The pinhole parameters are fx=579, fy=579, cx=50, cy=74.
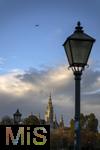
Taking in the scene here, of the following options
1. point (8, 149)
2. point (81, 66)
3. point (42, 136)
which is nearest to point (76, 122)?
point (81, 66)

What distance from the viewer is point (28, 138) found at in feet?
69.7

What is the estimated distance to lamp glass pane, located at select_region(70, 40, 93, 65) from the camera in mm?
15609

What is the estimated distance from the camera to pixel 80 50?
1566cm

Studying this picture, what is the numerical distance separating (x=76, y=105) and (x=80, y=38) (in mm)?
1821

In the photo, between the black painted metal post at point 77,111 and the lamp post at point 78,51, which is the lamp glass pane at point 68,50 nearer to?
the lamp post at point 78,51

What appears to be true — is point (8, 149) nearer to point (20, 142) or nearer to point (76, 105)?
point (20, 142)
